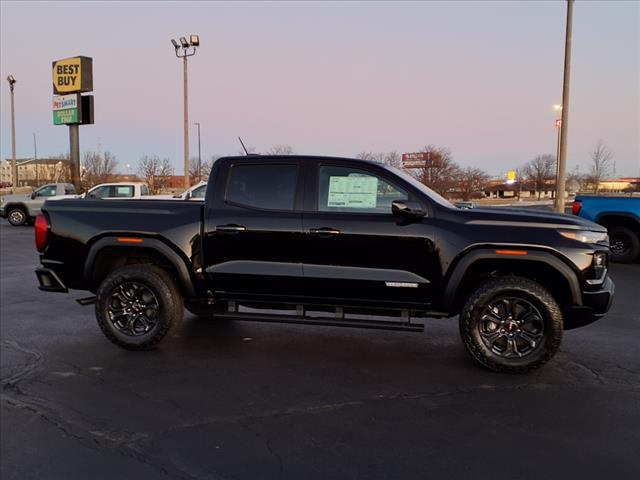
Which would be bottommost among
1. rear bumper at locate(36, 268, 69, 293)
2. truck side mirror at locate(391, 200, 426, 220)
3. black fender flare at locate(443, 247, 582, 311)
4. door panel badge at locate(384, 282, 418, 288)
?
rear bumper at locate(36, 268, 69, 293)

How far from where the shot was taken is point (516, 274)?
512 centimetres

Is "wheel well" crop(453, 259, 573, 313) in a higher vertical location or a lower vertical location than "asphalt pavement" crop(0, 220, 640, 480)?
higher

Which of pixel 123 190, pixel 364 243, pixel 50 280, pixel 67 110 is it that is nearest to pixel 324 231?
pixel 364 243

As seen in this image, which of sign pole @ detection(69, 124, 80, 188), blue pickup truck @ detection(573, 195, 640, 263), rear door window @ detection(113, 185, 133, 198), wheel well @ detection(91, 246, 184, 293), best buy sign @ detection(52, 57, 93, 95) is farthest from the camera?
sign pole @ detection(69, 124, 80, 188)

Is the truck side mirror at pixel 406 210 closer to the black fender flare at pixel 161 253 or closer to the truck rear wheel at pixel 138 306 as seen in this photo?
the black fender flare at pixel 161 253

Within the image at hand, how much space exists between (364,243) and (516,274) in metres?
1.45

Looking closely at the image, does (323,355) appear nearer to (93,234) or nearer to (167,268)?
(167,268)

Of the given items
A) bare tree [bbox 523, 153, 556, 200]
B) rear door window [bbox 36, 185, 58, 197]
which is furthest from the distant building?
bare tree [bbox 523, 153, 556, 200]

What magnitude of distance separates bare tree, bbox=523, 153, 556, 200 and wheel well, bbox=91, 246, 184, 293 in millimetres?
75996

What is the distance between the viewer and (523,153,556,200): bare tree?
7647 centimetres

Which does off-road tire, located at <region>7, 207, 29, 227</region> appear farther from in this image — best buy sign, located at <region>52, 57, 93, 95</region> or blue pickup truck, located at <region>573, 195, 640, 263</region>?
blue pickup truck, located at <region>573, 195, 640, 263</region>

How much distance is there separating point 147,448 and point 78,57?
3321 cm

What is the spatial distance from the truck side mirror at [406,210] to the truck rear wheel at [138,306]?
240 centimetres

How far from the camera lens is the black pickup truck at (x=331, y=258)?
489cm
